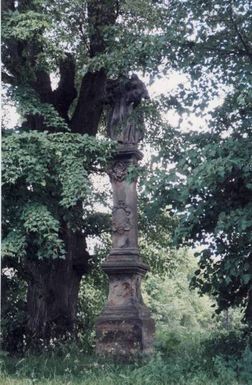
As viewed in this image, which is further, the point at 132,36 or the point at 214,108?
the point at 132,36

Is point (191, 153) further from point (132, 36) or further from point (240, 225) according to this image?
point (132, 36)

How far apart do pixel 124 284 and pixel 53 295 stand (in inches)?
112

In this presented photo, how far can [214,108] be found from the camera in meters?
7.19

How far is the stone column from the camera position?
29.3ft

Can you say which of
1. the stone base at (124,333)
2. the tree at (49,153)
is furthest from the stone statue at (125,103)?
the stone base at (124,333)

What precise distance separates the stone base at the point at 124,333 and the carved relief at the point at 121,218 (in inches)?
51.9

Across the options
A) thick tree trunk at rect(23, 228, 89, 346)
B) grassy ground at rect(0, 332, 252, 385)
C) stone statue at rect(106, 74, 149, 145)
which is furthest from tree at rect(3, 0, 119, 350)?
grassy ground at rect(0, 332, 252, 385)

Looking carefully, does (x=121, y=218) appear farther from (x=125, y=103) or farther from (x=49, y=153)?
(x=49, y=153)

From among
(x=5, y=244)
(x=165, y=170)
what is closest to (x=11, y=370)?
(x=5, y=244)

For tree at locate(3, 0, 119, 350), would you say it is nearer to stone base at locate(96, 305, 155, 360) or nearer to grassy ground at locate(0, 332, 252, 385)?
stone base at locate(96, 305, 155, 360)

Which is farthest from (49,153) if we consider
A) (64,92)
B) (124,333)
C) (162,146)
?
(64,92)

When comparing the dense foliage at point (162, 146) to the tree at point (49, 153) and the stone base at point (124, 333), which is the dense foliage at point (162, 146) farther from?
the stone base at point (124, 333)

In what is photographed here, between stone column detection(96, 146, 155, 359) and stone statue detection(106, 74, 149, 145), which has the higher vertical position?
stone statue detection(106, 74, 149, 145)

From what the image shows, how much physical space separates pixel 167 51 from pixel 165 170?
5.03ft
